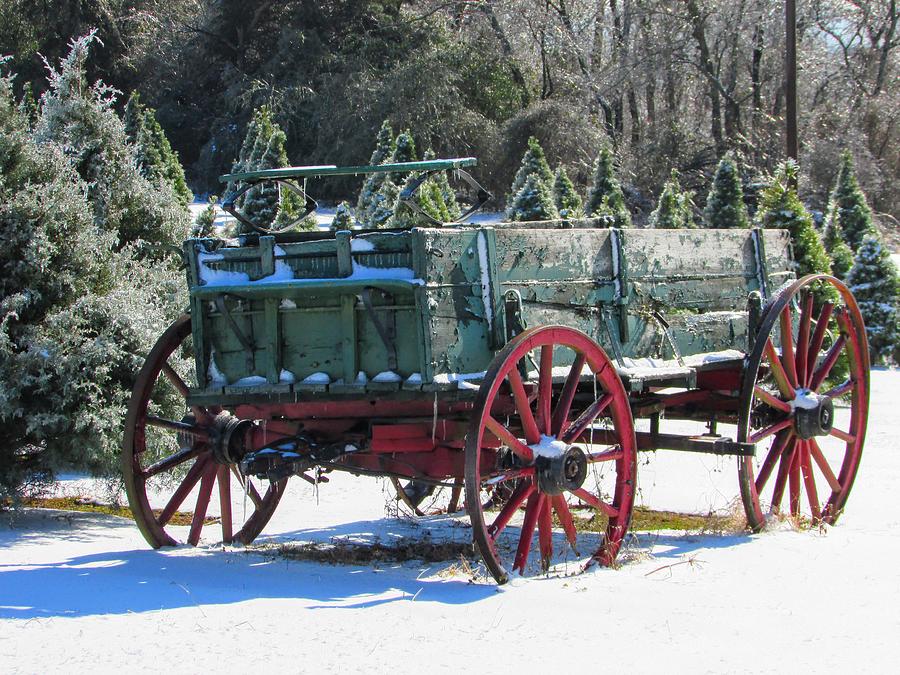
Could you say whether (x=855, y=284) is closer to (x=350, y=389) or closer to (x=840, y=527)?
(x=840, y=527)

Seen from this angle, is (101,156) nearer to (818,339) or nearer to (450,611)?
(818,339)

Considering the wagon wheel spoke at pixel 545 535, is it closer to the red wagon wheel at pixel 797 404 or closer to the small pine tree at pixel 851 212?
the red wagon wheel at pixel 797 404

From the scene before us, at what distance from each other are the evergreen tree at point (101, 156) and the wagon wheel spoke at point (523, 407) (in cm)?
432

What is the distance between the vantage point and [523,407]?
197 inches

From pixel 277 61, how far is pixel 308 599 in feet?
88.2

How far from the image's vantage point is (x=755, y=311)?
6473mm

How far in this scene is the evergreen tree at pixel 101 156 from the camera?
8461 millimetres

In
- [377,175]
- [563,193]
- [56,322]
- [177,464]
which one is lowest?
[177,464]

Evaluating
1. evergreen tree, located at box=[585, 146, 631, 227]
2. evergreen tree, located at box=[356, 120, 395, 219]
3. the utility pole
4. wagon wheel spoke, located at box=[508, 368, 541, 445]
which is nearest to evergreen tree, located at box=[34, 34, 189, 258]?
wagon wheel spoke, located at box=[508, 368, 541, 445]

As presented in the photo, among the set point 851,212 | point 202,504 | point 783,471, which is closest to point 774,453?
point 783,471

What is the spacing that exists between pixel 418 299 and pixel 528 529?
1.17 meters

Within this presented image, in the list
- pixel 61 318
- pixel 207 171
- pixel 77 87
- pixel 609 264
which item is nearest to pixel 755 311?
pixel 609 264

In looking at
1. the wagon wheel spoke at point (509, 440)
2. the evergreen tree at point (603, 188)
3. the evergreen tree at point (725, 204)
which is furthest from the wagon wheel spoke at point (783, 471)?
the evergreen tree at point (603, 188)

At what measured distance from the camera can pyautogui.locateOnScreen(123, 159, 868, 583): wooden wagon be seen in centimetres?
503
